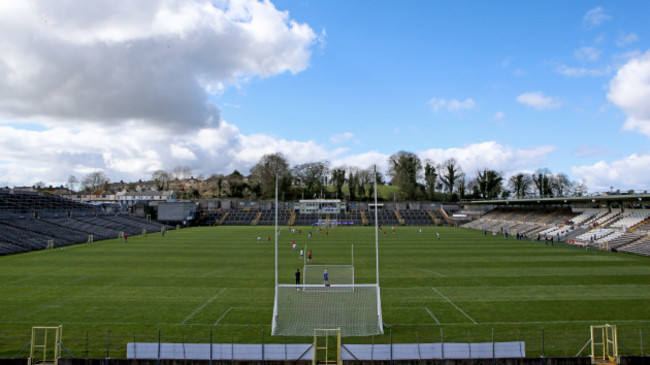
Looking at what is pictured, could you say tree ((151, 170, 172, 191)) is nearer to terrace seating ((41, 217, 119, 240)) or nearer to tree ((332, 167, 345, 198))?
tree ((332, 167, 345, 198))

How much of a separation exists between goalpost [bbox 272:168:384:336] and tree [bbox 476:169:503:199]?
4139 inches

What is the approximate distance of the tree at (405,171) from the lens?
11938cm

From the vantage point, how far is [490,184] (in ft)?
379

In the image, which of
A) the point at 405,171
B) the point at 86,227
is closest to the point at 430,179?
the point at 405,171

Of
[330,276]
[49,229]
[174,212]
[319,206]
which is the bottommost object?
[330,276]

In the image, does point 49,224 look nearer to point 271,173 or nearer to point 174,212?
point 174,212

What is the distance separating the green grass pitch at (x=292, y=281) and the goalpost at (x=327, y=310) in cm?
63

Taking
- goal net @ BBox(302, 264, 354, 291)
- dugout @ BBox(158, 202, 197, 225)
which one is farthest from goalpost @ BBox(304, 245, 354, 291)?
dugout @ BBox(158, 202, 197, 225)

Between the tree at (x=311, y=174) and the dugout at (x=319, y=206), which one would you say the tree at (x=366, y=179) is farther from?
the dugout at (x=319, y=206)

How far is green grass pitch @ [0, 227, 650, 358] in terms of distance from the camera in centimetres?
1463

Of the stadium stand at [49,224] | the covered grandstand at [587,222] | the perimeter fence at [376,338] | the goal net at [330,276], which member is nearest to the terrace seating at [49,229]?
the stadium stand at [49,224]

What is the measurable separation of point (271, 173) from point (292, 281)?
9699 cm

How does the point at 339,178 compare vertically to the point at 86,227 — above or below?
above

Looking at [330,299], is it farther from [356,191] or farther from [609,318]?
[356,191]
